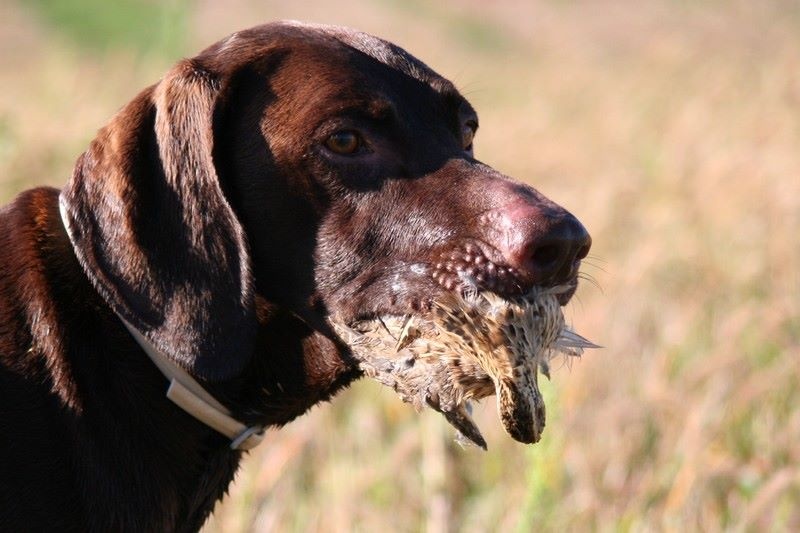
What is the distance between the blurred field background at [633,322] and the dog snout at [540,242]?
0.54m

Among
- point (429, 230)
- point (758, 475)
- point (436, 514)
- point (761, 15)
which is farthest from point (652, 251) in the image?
point (761, 15)

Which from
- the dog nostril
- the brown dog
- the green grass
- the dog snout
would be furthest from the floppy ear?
the green grass

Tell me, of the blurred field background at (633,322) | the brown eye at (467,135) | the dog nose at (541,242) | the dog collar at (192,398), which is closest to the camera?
the dog nose at (541,242)

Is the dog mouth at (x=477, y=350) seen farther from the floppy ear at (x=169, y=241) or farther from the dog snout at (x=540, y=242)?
the floppy ear at (x=169, y=241)

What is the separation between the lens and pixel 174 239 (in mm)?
2727

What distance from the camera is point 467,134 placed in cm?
317

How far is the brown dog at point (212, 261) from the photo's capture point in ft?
8.54

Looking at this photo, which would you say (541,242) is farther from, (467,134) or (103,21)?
(103,21)

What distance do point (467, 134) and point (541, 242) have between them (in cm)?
83

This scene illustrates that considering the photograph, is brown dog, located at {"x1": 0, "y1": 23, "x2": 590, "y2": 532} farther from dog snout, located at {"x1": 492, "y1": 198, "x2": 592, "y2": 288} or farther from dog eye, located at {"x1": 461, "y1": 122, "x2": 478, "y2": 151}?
dog eye, located at {"x1": 461, "y1": 122, "x2": 478, "y2": 151}

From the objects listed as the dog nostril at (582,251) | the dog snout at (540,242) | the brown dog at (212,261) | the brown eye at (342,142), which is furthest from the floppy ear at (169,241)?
the dog nostril at (582,251)

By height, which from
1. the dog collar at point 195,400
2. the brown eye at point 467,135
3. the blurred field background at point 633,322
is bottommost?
the blurred field background at point 633,322

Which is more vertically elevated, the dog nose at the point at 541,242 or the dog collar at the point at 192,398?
the dog nose at the point at 541,242

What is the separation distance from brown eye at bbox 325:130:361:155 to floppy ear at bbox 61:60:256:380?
11.3 inches
